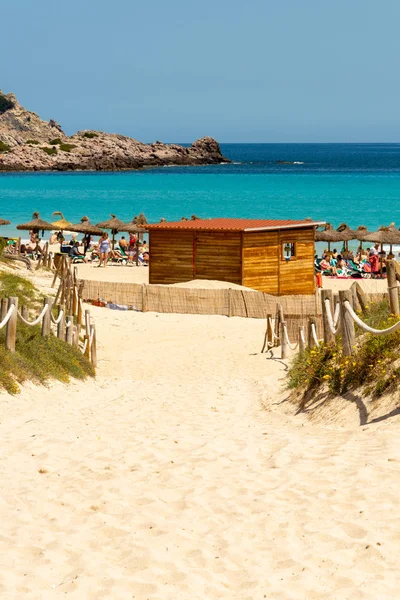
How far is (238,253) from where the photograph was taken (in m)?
27.2

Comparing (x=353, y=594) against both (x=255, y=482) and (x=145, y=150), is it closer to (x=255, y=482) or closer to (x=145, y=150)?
(x=255, y=482)

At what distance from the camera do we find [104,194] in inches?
3541

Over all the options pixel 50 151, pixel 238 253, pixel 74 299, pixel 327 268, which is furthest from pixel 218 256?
pixel 50 151

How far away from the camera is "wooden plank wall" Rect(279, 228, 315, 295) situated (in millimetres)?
28328

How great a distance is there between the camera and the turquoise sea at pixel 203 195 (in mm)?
71000

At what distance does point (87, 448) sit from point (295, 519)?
3.09 meters

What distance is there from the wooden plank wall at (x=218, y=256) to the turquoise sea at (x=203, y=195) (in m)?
30.9

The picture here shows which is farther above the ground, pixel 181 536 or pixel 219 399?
pixel 181 536

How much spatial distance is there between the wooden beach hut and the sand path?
604 inches

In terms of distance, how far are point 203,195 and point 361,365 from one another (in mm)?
80547

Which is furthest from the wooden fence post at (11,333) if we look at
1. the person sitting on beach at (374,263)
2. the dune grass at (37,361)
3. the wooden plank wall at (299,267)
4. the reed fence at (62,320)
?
the person sitting on beach at (374,263)

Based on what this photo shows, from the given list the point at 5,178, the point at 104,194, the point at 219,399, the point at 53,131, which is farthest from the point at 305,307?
the point at 53,131

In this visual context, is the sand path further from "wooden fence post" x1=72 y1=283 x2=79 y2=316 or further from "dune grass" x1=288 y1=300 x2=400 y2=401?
"wooden fence post" x1=72 y1=283 x2=79 y2=316

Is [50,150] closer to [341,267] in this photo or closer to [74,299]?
[341,267]
